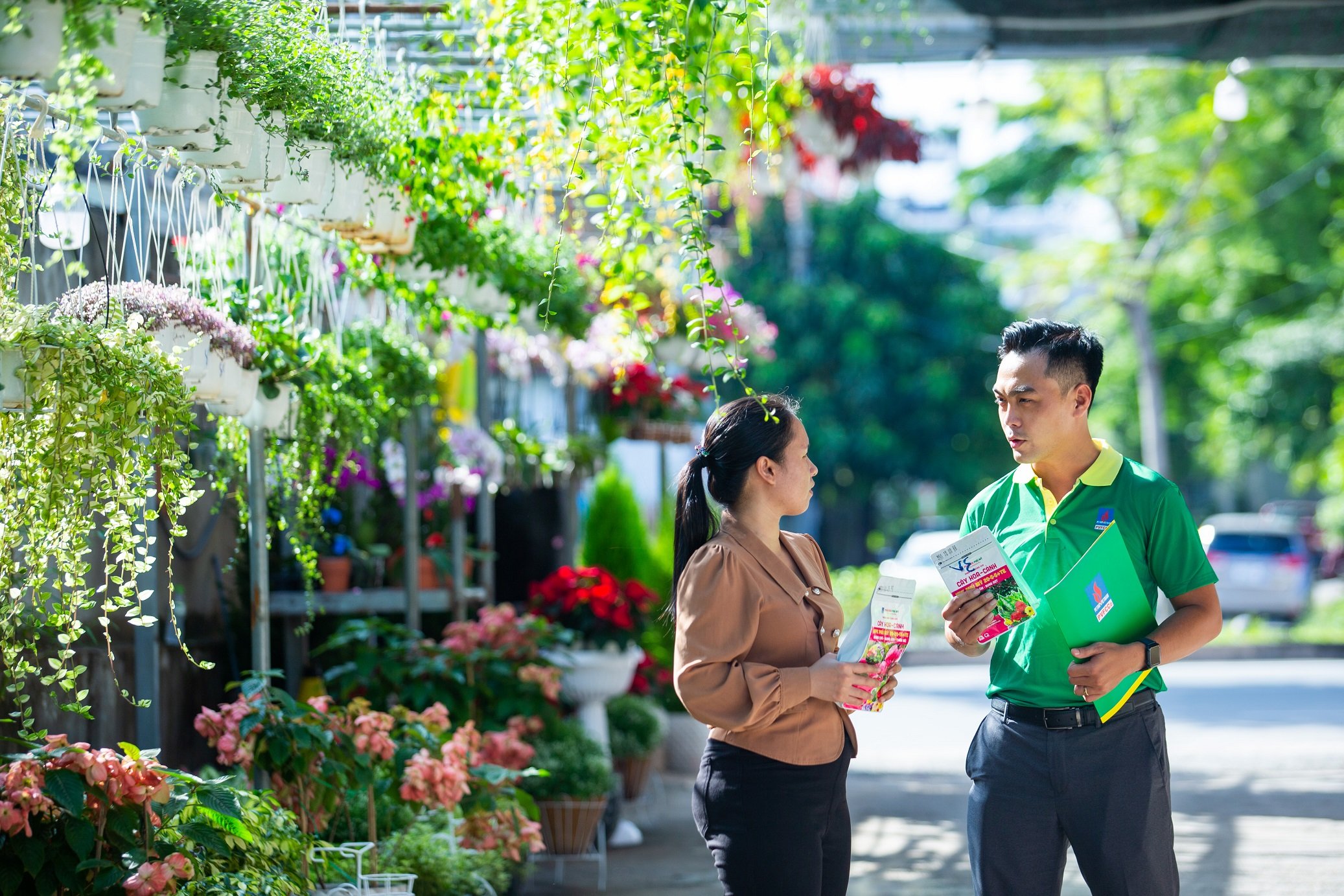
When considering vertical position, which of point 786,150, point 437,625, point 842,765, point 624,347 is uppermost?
point 786,150

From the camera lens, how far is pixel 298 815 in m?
3.47

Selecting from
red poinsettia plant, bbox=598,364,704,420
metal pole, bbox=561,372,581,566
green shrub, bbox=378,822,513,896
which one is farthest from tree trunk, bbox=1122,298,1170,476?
green shrub, bbox=378,822,513,896

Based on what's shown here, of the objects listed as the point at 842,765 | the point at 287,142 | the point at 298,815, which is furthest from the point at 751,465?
the point at 298,815

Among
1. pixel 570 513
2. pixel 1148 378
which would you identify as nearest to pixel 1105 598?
pixel 570 513

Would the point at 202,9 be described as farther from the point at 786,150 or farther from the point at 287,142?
the point at 786,150

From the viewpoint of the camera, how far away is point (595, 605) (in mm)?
5441

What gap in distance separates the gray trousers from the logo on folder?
200 mm

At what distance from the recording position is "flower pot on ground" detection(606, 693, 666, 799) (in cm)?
597

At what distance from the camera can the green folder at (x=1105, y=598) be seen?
2.61m

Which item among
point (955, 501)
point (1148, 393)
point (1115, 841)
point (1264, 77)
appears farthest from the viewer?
point (955, 501)

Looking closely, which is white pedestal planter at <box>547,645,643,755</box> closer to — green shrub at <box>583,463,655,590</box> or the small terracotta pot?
the small terracotta pot

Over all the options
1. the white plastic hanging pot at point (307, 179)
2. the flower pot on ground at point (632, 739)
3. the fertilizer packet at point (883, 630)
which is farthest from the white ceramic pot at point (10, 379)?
the flower pot on ground at point (632, 739)

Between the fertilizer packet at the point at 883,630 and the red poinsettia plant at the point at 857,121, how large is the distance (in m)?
3.27

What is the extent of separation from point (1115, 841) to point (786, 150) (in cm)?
399
